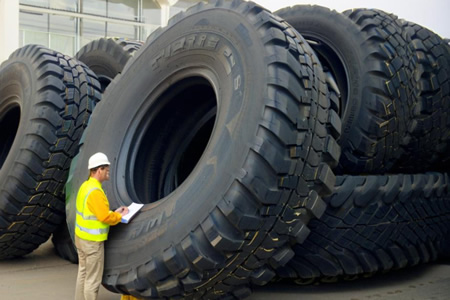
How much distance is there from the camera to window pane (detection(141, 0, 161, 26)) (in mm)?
22328

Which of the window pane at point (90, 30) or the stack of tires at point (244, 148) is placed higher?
the window pane at point (90, 30)

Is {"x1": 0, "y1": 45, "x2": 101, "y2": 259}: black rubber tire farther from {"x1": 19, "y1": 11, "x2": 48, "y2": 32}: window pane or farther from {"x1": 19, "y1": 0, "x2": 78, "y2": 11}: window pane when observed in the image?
{"x1": 19, "y1": 0, "x2": 78, "y2": 11}: window pane

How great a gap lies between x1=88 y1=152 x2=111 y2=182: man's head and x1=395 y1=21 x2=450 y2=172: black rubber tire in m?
2.32

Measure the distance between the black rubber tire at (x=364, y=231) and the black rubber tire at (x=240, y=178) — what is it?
0.63 meters

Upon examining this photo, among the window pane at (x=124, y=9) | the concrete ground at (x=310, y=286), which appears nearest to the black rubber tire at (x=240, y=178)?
the concrete ground at (x=310, y=286)

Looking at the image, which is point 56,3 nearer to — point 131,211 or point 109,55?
Result: point 109,55

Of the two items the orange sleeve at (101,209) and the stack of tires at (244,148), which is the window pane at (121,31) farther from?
the orange sleeve at (101,209)

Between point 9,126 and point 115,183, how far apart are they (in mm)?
2511

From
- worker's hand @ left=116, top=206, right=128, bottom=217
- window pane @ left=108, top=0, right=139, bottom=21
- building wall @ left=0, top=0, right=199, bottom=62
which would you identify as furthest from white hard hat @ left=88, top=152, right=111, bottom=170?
window pane @ left=108, top=0, right=139, bottom=21

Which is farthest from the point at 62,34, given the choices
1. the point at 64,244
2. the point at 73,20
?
Answer: the point at 64,244

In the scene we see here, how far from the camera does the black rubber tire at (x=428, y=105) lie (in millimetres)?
4758

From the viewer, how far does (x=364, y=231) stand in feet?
13.3

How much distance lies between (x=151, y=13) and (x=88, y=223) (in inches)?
775

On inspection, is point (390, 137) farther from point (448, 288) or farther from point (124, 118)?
point (124, 118)
